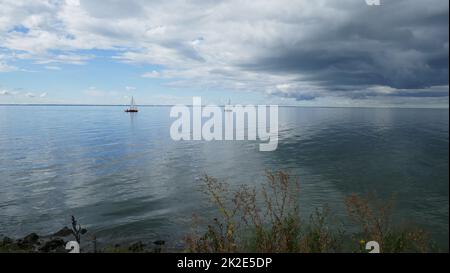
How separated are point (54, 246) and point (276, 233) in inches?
541

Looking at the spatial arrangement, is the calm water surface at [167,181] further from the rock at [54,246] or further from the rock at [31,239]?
the rock at [54,246]

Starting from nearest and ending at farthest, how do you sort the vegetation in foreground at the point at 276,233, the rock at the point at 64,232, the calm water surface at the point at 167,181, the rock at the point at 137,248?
the vegetation in foreground at the point at 276,233 → the rock at the point at 137,248 → the rock at the point at 64,232 → the calm water surface at the point at 167,181

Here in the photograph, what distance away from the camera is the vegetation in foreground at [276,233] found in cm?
885

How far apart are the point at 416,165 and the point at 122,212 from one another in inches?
1610

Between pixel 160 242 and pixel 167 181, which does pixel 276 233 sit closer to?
pixel 160 242

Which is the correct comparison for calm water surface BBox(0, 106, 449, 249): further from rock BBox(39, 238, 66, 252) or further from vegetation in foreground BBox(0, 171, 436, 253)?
rock BBox(39, 238, 66, 252)

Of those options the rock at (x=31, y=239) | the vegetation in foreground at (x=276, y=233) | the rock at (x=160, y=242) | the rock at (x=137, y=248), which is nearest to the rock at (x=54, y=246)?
the vegetation in foreground at (x=276, y=233)

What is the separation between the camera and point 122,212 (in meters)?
23.2

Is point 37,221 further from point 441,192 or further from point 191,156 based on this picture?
point 441,192

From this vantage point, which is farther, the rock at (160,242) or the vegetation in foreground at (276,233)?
the rock at (160,242)

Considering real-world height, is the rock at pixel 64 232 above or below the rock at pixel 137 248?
below

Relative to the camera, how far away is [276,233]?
9289 millimetres

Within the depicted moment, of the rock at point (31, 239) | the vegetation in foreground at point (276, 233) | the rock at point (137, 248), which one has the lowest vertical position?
the rock at point (31, 239)

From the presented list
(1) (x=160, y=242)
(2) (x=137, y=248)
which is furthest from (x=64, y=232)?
(1) (x=160, y=242)
